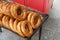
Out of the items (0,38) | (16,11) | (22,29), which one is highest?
(16,11)

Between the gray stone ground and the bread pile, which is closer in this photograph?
the bread pile

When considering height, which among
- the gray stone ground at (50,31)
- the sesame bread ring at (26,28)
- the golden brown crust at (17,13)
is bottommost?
the gray stone ground at (50,31)

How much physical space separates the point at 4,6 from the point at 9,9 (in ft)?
0.17

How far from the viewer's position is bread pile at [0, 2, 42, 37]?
0.90m

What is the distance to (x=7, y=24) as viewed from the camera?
0.96 metres

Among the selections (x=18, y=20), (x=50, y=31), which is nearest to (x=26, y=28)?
(x=18, y=20)

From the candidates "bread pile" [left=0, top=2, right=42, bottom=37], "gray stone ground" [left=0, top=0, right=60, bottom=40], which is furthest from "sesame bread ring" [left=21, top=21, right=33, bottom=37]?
"gray stone ground" [left=0, top=0, right=60, bottom=40]

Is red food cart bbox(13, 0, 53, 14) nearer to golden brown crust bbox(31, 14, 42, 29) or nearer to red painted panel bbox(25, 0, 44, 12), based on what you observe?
red painted panel bbox(25, 0, 44, 12)

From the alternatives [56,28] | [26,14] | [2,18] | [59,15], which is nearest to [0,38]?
[2,18]

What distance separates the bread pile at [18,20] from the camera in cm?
90

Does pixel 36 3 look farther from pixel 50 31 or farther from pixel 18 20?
pixel 18 20

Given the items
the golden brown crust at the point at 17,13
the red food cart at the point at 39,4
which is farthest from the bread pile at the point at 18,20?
the red food cart at the point at 39,4

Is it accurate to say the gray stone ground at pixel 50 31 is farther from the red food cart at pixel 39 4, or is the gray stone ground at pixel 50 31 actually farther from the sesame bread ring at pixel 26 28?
the sesame bread ring at pixel 26 28

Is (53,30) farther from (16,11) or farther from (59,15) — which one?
(16,11)
